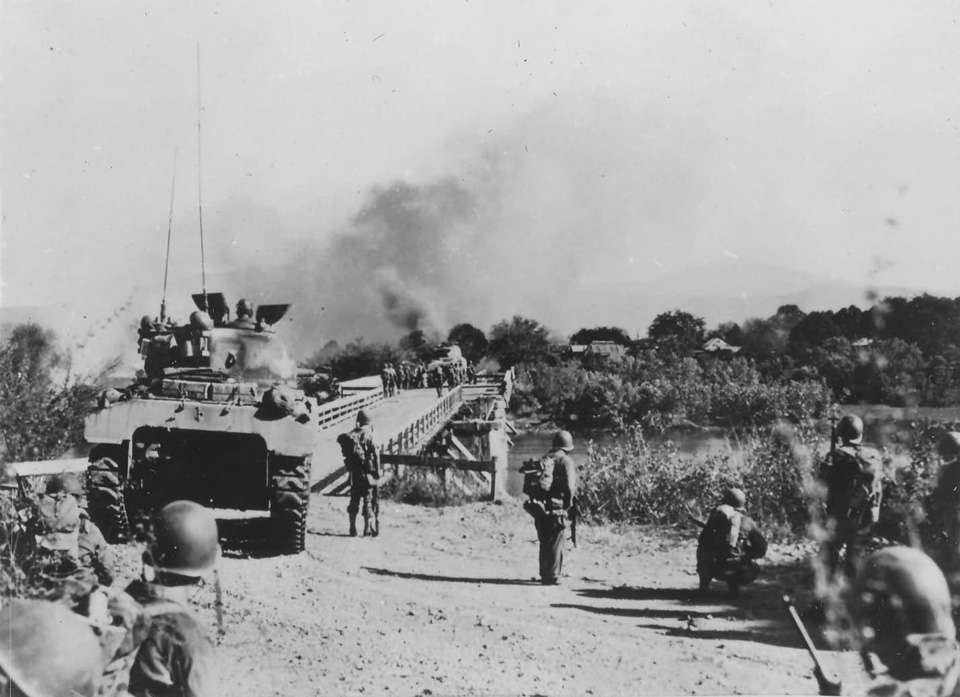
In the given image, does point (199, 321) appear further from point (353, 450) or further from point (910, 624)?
point (910, 624)

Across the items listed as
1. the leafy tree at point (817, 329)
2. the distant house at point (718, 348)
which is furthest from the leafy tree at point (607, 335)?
the leafy tree at point (817, 329)

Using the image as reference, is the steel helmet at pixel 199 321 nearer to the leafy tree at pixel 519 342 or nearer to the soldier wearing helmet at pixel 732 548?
the soldier wearing helmet at pixel 732 548

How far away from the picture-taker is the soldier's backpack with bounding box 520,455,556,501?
699 cm

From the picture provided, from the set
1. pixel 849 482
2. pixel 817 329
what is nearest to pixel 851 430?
pixel 849 482

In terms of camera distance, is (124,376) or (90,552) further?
Result: (124,376)

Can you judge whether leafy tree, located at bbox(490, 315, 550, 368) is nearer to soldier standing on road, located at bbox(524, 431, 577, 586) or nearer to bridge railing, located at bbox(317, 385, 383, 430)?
bridge railing, located at bbox(317, 385, 383, 430)

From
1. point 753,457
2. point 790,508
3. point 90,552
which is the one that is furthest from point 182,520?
point 753,457

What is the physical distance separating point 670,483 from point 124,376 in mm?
7436

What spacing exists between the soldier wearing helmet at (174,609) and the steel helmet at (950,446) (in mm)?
5252

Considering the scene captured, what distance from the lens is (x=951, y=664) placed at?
2818mm

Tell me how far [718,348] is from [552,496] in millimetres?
16996

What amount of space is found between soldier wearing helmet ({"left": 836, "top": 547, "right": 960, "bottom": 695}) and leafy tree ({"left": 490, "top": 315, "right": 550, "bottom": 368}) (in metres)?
36.2

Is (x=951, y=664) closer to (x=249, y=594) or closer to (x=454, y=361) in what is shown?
(x=249, y=594)

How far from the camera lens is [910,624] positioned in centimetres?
288
